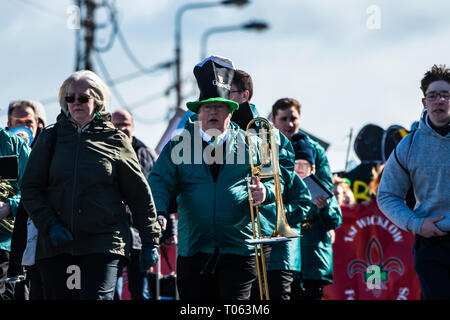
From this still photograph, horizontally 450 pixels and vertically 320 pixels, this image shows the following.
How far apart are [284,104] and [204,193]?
2484mm

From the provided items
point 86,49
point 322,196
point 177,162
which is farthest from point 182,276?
point 86,49

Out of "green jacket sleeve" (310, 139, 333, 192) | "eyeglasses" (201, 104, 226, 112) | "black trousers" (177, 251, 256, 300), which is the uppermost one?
"eyeglasses" (201, 104, 226, 112)

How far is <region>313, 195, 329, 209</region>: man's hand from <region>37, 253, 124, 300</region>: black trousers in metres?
2.96

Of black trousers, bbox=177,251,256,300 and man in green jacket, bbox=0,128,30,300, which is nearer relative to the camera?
black trousers, bbox=177,251,256,300

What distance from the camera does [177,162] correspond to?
21.4 ft

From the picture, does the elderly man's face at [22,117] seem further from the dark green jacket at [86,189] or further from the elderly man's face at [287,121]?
the dark green jacket at [86,189]

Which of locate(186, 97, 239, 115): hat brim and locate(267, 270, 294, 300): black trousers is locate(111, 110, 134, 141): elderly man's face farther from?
locate(186, 97, 239, 115): hat brim

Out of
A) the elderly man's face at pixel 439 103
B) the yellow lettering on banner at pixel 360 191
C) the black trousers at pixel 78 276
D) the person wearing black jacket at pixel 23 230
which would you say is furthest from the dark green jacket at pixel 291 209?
the yellow lettering on banner at pixel 360 191

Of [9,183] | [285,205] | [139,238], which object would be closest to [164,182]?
[285,205]

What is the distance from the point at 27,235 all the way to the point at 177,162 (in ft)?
3.86

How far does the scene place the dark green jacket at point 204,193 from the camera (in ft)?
20.7

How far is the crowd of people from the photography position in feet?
19.2

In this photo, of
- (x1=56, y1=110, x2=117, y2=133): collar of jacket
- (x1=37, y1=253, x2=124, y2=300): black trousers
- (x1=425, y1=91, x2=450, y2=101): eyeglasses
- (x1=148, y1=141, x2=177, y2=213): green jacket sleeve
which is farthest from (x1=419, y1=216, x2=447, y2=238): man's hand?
(x1=56, y1=110, x2=117, y2=133): collar of jacket

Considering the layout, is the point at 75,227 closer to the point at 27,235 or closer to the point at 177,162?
the point at 27,235
